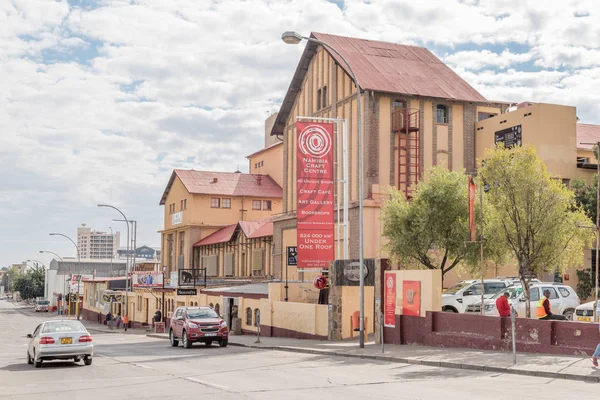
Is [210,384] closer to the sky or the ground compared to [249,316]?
closer to the sky

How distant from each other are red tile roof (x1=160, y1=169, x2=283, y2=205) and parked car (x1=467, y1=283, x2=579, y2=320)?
4450 cm

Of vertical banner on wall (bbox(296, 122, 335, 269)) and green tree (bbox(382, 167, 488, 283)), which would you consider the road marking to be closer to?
vertical banner on wall (bbox(296, 122, 335, 269))

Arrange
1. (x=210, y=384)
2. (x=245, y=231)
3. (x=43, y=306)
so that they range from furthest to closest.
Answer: (x=43, y=306)
(x=245, y=231)
(x=210, y=384)

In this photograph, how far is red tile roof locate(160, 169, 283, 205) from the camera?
7256 cm

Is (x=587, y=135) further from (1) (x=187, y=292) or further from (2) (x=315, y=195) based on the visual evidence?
(1) (x=187, y=292)

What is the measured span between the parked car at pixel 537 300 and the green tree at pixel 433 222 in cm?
402

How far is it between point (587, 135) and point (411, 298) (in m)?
33.3

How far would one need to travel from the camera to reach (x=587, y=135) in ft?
177

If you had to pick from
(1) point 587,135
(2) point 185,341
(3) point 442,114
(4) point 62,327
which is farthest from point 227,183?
(4) point 62,327

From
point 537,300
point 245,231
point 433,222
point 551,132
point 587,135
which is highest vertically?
point 587,135

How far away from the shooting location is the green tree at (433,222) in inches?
1369

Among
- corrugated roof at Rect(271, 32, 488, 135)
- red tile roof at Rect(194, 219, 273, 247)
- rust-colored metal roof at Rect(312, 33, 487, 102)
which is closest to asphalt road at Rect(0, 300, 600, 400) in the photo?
rust-colored metal roof at Rect(312, 33, 487, 102)

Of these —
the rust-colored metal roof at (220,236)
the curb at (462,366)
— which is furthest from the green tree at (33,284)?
the curb at (462,366)

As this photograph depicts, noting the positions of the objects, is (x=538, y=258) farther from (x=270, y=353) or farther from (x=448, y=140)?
(x=448, y=140)
